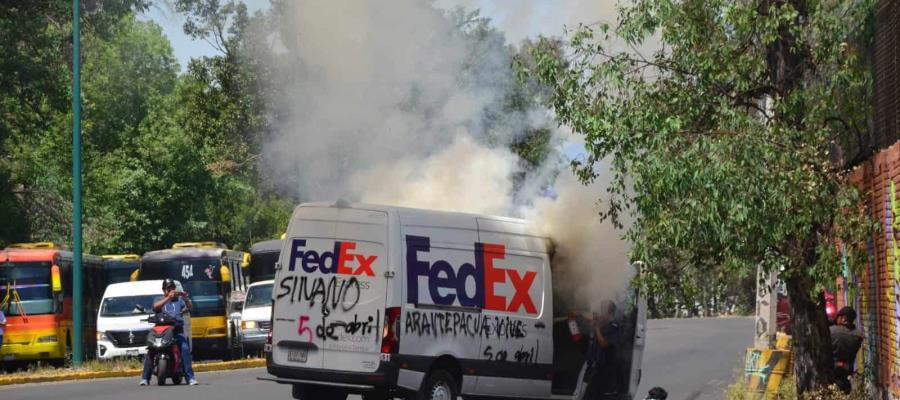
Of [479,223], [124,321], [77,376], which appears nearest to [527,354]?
[479,223]

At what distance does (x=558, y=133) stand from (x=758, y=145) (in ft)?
34.4

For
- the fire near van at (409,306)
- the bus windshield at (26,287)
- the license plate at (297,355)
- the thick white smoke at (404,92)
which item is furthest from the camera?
the bus windshield at (26,287)

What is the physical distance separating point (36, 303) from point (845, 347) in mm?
19964

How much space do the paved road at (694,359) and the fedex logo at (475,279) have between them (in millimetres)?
6393

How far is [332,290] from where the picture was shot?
1566 cm

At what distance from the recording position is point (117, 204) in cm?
5094

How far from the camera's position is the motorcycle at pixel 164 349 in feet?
74.6

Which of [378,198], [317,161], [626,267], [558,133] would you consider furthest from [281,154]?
[626,267]

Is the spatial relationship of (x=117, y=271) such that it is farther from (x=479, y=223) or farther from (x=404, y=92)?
(x=479, y=223)

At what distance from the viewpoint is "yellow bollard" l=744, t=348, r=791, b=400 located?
1766 cm

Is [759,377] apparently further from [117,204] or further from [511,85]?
[117,204]

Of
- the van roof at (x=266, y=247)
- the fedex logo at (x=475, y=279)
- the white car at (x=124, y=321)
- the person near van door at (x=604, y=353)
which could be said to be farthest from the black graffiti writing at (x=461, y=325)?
the van roof at (x=266, y=247)

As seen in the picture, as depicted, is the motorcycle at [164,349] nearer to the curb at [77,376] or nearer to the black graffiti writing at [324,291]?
the curb at [77,376]

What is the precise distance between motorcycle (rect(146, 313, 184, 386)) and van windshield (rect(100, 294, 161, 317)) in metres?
8.50
